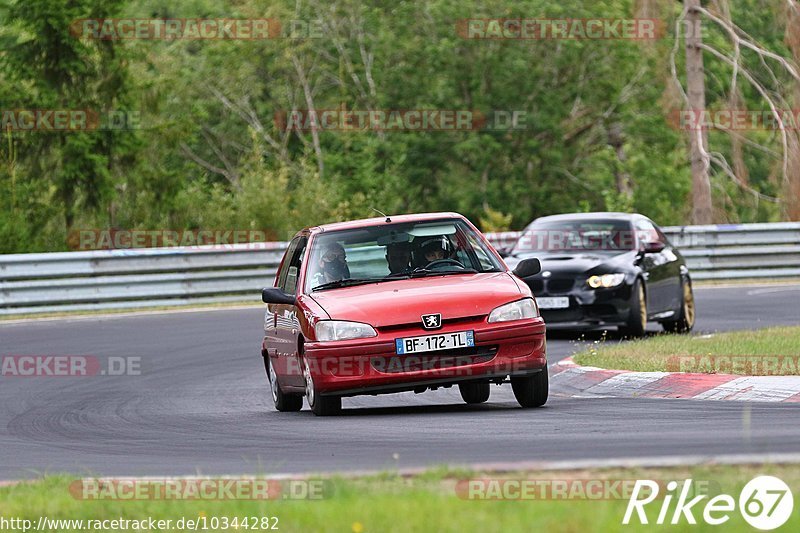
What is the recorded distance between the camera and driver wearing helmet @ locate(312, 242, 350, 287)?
1233 centimetres

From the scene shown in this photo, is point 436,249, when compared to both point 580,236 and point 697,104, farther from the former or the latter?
point 697,104

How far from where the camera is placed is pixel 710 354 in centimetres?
1409

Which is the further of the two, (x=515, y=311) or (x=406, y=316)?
(x=515, y=311)

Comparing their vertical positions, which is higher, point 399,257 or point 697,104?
point 697,104

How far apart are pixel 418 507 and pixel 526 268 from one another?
618 centimetres

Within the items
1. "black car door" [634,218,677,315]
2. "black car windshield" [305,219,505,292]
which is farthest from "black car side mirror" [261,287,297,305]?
"black car door" [634,218,677,315]

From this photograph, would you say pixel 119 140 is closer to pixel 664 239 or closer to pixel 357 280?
pixel 664 239

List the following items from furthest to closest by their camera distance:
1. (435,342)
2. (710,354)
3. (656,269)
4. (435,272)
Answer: (656,269)
(710,354)
(435,272)
(435,342)

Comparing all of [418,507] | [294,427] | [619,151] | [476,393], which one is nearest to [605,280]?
[476,393]

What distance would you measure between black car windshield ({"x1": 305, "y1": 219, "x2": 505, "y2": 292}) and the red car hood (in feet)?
0.98

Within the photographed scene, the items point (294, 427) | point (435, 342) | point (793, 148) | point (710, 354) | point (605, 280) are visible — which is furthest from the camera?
point (793, 148)

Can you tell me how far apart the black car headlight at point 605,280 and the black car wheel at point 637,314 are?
0.20m

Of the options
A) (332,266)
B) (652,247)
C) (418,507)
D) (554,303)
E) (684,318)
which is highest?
(332,266)

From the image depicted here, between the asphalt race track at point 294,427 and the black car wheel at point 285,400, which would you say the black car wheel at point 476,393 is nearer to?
the asphalt race track at point 294,427
